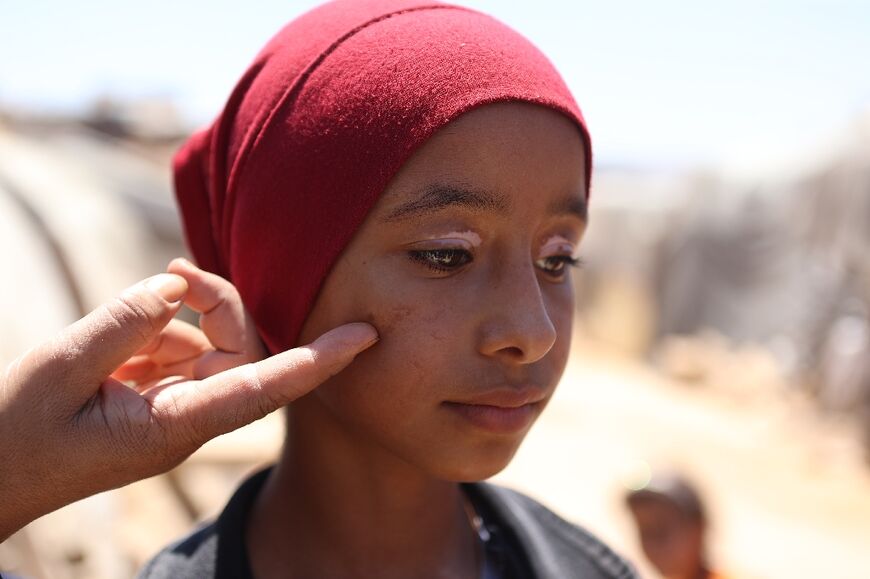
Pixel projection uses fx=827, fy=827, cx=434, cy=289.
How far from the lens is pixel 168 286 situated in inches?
45.4

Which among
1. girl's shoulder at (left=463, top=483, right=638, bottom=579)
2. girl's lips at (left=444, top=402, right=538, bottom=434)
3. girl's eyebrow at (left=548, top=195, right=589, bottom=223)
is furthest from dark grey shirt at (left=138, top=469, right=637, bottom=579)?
girl's eyebrow at (left=548, top=195, right=589, bottom=223)

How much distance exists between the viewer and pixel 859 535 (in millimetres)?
7055

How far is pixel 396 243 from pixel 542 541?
0.78 meters

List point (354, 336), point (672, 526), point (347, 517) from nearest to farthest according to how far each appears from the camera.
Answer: point (354, 336) → point (347, 517) → point (672, 526)

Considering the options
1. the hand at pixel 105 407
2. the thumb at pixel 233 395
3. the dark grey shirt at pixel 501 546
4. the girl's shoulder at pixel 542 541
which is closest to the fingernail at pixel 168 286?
the hand at pixel 105 407

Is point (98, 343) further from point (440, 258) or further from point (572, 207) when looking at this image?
point (572, 207)

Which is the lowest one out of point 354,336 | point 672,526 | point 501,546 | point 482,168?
point 672,526

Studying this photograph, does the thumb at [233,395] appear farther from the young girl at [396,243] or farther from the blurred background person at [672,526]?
the blurred background person at [672,526]

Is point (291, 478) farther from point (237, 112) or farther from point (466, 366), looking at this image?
point (237, 112)

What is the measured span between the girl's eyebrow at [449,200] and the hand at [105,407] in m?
0.30

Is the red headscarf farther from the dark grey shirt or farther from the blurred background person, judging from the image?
the blurred background person

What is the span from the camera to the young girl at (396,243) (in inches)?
51.2

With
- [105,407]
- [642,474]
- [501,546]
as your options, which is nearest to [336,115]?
[105,407]

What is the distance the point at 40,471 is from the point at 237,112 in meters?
0.77
